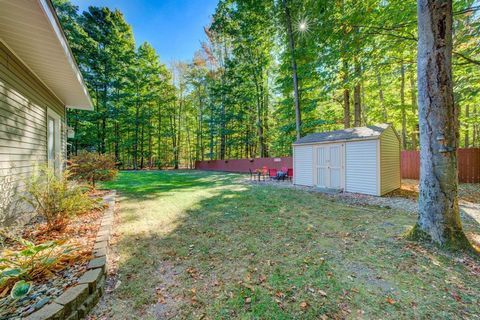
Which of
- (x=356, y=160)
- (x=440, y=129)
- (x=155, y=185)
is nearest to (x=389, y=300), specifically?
(x=440, y=129)

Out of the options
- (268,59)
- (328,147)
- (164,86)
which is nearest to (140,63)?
(164,86)

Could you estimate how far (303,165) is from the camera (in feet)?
30.6

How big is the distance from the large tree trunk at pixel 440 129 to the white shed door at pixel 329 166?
484 cm

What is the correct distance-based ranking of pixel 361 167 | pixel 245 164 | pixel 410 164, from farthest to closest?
1. pixel 245 164
2. pixel 410 164
3. pixel 361 167

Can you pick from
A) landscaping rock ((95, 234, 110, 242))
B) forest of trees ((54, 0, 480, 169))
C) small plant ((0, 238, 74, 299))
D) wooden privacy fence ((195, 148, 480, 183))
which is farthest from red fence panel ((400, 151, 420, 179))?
small plant ((0, 238, 74, 299))

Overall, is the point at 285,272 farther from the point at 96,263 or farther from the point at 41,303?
the point at 41,303

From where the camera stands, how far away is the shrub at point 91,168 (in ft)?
22.2

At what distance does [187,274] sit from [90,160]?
6652 millimetres

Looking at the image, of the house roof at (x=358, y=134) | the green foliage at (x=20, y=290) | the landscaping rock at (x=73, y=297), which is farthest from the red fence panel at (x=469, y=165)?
the green foliage at (x=20, y=290)

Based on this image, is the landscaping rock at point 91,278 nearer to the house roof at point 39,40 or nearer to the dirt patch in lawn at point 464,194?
the house roof at point 39,40

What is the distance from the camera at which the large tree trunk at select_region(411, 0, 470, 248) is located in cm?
300

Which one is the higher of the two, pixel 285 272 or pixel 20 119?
pixel 20 119

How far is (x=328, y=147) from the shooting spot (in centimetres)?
824

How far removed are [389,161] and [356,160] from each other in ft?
4.07
